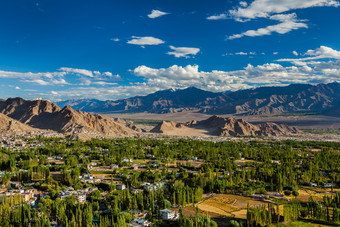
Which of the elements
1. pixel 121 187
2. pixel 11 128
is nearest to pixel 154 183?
pixel 121 187

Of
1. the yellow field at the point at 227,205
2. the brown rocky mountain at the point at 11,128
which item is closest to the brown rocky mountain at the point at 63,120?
the brown rocky mountain at the point at 11,128

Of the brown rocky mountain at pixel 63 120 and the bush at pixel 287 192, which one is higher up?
the brown rocky mountain at pixel 63 120

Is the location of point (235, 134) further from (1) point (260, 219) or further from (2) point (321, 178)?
(1) point (260, 219)

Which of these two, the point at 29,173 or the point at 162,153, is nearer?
the point at 29,173

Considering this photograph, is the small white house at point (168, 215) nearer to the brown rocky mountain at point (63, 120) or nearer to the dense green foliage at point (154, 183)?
the dense green foliage at point (154, 183)

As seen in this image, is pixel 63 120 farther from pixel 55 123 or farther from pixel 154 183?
pixel 154 183

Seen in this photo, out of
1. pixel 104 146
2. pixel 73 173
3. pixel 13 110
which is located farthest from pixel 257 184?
pixel 13 110

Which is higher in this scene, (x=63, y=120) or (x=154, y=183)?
(x=63, y=120)

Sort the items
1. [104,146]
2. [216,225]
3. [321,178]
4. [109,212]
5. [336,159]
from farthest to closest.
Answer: [104,146]
[336,159]
[321,178]
[109,212]
[216,225]
